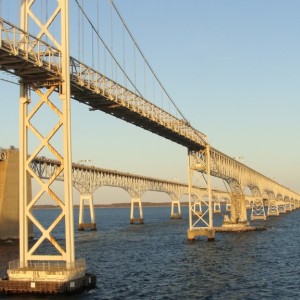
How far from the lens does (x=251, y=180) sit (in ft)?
439

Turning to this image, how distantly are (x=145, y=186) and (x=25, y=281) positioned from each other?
133 metres

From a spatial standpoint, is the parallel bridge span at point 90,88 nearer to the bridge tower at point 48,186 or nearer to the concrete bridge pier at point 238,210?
the bridge tower at point 48,186

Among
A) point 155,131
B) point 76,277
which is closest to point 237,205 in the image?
point 155,131

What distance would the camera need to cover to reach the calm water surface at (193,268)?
37.6 meters

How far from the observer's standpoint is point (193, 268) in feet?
162

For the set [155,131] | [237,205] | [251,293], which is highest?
[155,131]

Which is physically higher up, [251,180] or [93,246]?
[251,180]

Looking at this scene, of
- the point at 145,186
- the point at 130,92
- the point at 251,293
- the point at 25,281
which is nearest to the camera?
the point at 25,281

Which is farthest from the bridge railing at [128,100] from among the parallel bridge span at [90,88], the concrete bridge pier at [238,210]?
the concrete bridge pier at [238,210]

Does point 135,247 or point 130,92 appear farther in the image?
point 135,247

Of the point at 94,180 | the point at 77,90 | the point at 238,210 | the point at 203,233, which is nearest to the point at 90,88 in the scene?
the point at 77,90

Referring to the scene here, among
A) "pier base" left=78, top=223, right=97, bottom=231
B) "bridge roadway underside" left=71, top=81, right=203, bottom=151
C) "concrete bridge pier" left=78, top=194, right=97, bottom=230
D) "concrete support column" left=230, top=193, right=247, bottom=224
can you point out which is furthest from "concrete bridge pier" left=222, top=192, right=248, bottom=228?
"bridge roadway underside" left=71, top=81, right=203, bottom=151

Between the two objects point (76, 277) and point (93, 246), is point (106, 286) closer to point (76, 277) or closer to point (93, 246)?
point (76, 277)

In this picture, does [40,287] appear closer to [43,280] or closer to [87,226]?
[43,280]
